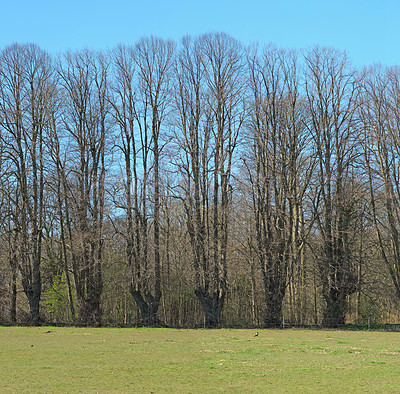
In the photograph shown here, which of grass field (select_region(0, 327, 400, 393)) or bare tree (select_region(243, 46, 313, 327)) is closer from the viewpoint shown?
grass field (select_region(0, 327, 400, 393))

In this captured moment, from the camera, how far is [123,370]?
487 inches

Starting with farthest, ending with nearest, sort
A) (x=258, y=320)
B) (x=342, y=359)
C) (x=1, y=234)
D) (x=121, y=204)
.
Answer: (x=258, y=320)
(x=1, y=234)
(x=121, y=204)
(x=342, y=359)

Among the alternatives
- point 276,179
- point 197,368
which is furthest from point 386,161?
point 197,368

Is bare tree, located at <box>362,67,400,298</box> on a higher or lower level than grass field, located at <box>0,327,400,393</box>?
higher

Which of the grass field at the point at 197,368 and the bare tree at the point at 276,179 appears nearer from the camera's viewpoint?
the grass field at the point at 197,368

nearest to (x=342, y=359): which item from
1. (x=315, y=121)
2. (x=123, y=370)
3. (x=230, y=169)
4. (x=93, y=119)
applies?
(x=123, y=370)

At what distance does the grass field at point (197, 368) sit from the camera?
10.1 meters

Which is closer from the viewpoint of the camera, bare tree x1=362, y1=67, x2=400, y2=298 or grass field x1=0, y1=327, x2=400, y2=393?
grass field x1=0, y1=327, x2=400, y2=393

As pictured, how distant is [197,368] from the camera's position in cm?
1264

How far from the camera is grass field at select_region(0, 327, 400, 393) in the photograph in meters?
10.1

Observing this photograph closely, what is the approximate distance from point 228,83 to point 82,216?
38.7 ft

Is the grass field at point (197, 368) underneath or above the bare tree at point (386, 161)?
underneath

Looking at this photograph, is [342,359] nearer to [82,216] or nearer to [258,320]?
[82,216]

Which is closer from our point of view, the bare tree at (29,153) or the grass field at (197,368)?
the grass field at (197,368)
